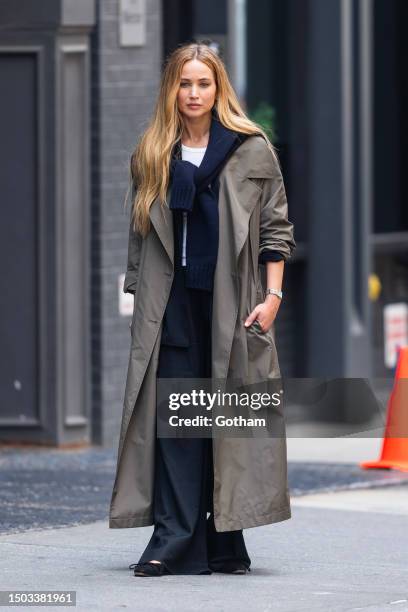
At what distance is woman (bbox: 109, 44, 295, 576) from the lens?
6617 mm

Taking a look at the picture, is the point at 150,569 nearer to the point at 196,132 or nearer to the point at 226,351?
the point at 226,351

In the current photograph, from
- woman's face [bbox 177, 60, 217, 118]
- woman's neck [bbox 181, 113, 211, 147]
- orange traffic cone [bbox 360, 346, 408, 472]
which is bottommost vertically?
orange traffic cone [bbox 360, 346, 408, 472]

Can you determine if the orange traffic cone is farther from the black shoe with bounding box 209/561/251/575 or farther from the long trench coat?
the long trench coat

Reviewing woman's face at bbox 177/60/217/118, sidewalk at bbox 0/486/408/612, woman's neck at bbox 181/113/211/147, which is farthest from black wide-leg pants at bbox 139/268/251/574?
woman's face at bbox 177/60/217/118

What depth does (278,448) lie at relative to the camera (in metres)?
6.70

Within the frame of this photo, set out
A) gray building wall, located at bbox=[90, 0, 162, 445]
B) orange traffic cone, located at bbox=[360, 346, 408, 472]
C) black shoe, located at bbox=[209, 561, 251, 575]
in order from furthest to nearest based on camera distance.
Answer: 1. gray building wall, located at bbox=[90, 0, 162, 445]
2. orange traffic cone, located at bbox=[360, 346, 408, 472]
3. black shoe, located at bbox=[209, 561, 251, 575]

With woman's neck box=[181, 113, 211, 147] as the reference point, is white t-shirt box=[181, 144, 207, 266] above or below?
below

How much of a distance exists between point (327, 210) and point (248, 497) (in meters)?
6.13

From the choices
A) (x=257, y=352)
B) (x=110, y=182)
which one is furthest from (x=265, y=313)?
(x=110, y=182)

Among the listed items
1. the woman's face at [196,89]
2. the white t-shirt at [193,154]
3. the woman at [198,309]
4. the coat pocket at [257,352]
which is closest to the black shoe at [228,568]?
the woman at [198,309]

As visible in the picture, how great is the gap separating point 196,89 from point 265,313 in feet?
2.85

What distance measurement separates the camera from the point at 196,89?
21.8 ft

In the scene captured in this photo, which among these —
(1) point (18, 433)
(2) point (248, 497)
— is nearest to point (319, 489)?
(1) point (18, 433)

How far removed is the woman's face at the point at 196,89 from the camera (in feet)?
21.8
